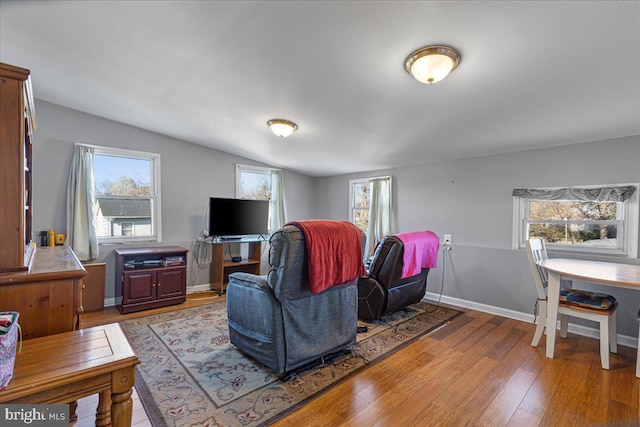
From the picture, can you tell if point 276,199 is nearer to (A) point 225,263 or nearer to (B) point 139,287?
(A) point 225,263

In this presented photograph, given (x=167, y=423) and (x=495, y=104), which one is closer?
(x=167, y=423)

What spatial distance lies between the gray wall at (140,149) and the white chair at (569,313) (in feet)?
14.2

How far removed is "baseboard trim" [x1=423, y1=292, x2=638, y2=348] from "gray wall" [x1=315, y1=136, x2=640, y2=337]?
5 cm

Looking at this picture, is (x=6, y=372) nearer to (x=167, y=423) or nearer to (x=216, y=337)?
(x=167, y=423)

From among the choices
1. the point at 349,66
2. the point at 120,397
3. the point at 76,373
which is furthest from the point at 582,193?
the point at 76,373

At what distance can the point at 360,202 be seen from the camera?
5641 mm

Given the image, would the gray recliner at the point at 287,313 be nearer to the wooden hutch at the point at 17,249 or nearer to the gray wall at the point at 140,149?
the wooden hutch at the point at 17,249

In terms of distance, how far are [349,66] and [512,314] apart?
11.7ft

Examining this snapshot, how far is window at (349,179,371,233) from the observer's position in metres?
5.52

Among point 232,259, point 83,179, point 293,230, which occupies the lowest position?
point 232,259

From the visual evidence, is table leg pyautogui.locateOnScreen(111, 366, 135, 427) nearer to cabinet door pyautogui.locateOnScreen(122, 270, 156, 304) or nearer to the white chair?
cabinet door pyautogui.locateOnScreen(122, 270, 156, 304)

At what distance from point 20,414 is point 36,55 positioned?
9.95 ft

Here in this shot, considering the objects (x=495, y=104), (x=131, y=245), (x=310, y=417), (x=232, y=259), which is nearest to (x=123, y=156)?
(x=131, y=245)

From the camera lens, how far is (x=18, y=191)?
1.45 m
